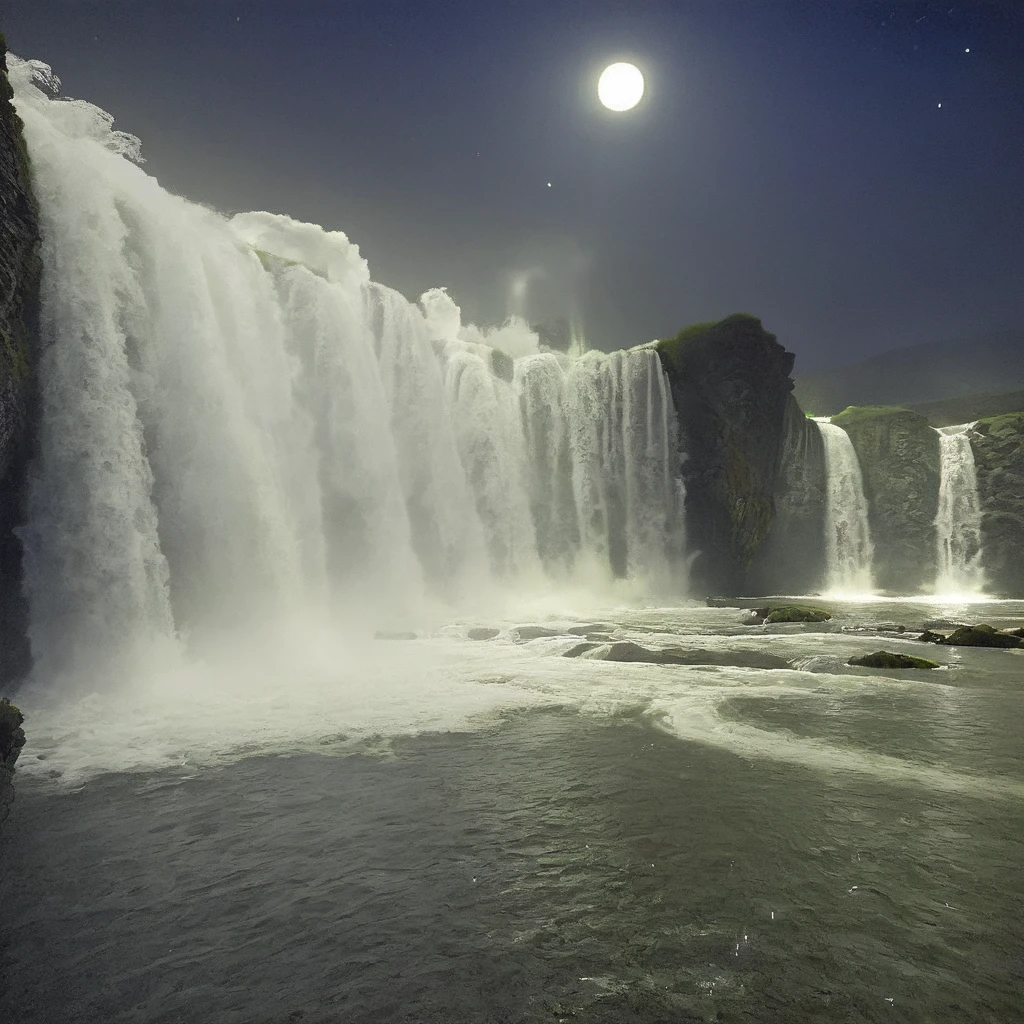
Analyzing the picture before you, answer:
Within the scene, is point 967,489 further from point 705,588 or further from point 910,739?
point 910,739

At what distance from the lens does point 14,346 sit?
1286 centimetres

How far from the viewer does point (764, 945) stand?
11.4 ft

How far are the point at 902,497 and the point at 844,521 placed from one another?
14.8 feet

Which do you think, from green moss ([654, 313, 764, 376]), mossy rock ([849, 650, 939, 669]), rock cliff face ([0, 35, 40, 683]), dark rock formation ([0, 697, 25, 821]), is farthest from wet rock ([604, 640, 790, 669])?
green moss ([654, 313, 764, 376])

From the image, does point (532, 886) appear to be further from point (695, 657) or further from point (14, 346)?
point (14, 346)

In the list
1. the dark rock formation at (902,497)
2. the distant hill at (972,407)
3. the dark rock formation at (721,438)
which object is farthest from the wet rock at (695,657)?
the distant hill at (972,407)

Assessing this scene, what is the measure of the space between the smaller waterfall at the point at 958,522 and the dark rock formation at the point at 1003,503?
19.3 inches

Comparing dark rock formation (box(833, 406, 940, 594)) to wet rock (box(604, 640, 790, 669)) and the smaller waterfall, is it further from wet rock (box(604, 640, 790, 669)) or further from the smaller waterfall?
wet rock (box(604, 640, 790, 669))

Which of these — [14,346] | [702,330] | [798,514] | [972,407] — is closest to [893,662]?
[14,346]

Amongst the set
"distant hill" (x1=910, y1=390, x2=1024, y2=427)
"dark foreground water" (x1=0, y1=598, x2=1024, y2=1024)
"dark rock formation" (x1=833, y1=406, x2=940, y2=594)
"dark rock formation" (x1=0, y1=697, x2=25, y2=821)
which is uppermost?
"distant hill" (x1=910, y1=390, x2=1024, y2=427)

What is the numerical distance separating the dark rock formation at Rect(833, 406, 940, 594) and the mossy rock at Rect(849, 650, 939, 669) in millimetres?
36683

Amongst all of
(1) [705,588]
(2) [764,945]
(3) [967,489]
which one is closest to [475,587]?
(1) [705,588]

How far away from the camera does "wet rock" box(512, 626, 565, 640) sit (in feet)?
62.6

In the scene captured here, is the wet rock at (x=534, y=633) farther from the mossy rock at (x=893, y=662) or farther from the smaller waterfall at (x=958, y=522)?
the smaller waterfall at (x=958, y=522)
